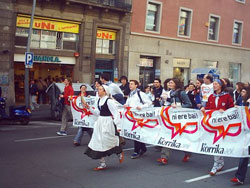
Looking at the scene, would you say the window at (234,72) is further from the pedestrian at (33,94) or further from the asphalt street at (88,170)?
the asphalt street at (88,170)

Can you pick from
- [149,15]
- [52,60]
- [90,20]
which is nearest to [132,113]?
[52,60]

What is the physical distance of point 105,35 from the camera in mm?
23797

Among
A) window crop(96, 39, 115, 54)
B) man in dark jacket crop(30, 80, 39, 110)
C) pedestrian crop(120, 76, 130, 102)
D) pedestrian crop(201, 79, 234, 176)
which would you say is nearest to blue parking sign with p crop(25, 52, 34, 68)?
man in dark jacket crop(30, 80, 39, 110)

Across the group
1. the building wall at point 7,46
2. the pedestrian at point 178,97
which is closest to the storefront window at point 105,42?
the building wall at point 7,46

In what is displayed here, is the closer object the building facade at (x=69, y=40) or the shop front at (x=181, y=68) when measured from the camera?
the building facade at (x=69, y=40)

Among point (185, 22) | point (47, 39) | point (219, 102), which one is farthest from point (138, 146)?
point (185, 22)

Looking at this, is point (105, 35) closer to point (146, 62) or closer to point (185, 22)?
point (146, 62)

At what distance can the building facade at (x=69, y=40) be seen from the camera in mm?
19766

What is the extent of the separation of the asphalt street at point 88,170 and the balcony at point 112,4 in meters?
13.6

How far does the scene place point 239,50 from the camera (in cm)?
3297

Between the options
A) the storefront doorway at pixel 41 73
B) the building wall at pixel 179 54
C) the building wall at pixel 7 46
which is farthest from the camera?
the building wall at pixel 179 54

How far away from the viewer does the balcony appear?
21827 millimetres

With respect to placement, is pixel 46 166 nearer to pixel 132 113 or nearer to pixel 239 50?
pixel 132 113

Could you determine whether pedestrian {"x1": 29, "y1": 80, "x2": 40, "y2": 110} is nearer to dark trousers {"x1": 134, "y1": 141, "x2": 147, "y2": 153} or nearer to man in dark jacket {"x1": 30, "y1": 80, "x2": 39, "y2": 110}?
man in dark jacket {"x1": 30, "y1": 80, "x2": 39, "y2": 110}
